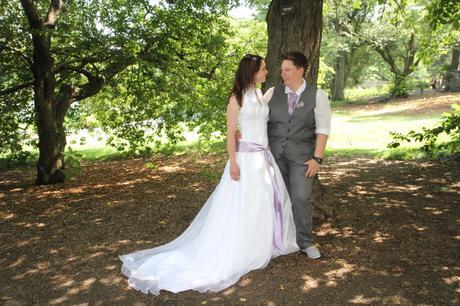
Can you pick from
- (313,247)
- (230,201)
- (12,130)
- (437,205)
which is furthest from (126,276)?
(12,130)

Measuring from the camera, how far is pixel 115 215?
25.4 feet

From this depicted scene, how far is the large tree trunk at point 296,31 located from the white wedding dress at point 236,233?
145cm

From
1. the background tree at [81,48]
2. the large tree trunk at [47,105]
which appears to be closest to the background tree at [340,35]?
the background tree at [81,48]

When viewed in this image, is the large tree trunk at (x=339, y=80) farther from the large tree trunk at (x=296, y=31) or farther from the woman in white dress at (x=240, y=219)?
the woman in white dress at (x=240, y=219)

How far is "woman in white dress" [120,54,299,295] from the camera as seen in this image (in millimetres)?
4824

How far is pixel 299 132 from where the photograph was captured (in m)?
5.00

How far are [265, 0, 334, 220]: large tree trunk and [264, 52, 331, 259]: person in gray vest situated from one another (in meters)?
1.18

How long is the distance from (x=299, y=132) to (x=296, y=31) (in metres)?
1.91

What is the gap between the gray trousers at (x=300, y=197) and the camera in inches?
201

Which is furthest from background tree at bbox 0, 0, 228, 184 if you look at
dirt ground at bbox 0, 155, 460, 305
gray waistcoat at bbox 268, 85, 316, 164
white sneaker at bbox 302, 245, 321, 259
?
white sneaker at bbox 302, 245, 321, 259

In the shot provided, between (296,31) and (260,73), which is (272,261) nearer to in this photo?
(260,73)

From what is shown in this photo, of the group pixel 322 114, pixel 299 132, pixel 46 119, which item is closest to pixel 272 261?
pixel 299 132

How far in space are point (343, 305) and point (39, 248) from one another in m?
4.42

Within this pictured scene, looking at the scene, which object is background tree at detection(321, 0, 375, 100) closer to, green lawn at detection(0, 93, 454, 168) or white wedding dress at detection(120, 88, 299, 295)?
green lawn at detection(0, 93, 454, 168)
